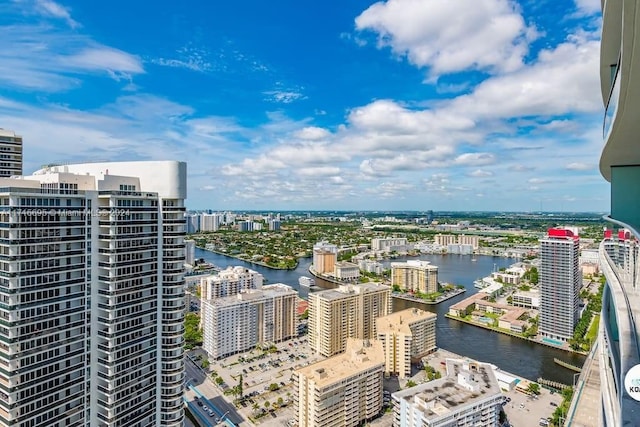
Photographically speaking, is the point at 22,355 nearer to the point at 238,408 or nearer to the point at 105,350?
the point at 105,350

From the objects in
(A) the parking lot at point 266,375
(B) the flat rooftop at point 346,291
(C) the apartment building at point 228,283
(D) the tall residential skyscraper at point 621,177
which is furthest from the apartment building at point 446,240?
(D) the tall residential skyscraper at point 621,177

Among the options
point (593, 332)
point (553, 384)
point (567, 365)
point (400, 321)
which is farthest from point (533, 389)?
point (593, 332)

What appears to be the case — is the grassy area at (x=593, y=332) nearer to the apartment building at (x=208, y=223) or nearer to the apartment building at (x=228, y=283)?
the apartment building at (x=228, y=283)

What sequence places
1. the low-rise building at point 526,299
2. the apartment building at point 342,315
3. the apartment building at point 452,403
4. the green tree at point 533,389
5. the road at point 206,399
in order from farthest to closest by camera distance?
the low-rise building at point 526,299
the apartment building at point 342,315
the green tree at point 533,389
the road at point 206,399
the apartment building at point 452,403

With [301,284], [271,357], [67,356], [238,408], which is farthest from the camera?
[301,284]

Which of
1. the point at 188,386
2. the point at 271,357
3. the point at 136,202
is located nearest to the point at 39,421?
the point at 136,202

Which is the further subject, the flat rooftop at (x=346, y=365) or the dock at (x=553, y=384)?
the dock at (x=553, y=384)

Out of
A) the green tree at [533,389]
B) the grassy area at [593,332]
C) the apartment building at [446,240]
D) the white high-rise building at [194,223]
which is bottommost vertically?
the green tree at [533,389]
